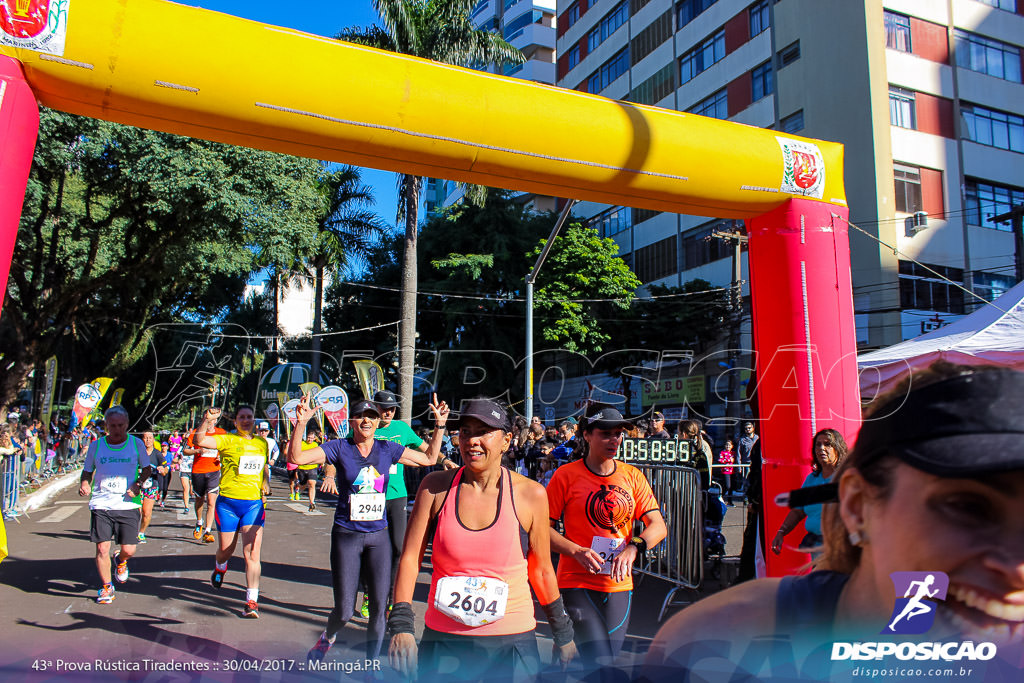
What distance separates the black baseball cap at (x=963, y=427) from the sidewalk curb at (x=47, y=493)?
1339 cm

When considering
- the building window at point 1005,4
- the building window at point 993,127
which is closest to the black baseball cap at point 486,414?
the building window at point 993,127

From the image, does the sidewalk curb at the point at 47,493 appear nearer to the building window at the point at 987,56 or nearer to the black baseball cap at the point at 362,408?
the black baseball cap at the point at 362,408

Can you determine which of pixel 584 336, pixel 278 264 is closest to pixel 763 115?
pixel 584 336

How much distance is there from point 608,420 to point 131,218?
1729 cm

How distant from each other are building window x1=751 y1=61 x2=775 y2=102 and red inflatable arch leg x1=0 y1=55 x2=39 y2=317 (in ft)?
90.1

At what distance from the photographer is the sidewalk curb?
14684mm

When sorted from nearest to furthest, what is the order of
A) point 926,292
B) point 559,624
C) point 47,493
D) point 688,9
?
point 559,624 < point 47,493 < point 926,292 < point 688,9

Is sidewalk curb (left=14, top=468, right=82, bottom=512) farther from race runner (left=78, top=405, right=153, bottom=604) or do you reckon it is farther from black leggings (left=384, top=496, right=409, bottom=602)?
black leggings (left=384, top=496, right=409, bottom=602)

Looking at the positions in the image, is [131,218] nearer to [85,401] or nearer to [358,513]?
[85,401]

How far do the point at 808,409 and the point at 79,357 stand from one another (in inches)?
1261

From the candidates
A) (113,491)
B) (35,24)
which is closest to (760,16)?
(113,491)

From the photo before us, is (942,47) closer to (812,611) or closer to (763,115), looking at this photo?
(763,115)

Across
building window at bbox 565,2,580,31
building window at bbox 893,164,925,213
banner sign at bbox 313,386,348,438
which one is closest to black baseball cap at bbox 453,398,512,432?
banner sign at bbox 313,386,348,438

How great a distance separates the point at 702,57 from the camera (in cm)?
3145
